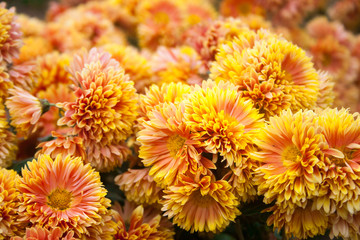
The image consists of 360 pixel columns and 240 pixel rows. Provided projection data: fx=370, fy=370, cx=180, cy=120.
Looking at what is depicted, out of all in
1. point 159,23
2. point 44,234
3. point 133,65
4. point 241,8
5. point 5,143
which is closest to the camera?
point 44,234

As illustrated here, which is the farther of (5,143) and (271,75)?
(5,143)

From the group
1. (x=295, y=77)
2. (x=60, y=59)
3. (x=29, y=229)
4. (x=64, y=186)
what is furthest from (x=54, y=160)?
(x=295, y=77)

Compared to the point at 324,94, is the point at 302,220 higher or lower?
lower

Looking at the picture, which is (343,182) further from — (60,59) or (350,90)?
(350,90)

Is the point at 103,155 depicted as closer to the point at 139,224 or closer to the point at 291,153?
the point at 139,224

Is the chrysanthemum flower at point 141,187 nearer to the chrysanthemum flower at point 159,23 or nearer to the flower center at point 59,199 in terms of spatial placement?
the flower center at point 59,199

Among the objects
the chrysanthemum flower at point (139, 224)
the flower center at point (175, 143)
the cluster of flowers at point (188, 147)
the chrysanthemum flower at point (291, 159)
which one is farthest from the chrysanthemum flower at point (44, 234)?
the chrysanthemum flower at point (291, 159)

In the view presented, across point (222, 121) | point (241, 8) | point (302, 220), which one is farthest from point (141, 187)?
point (241, 8)
